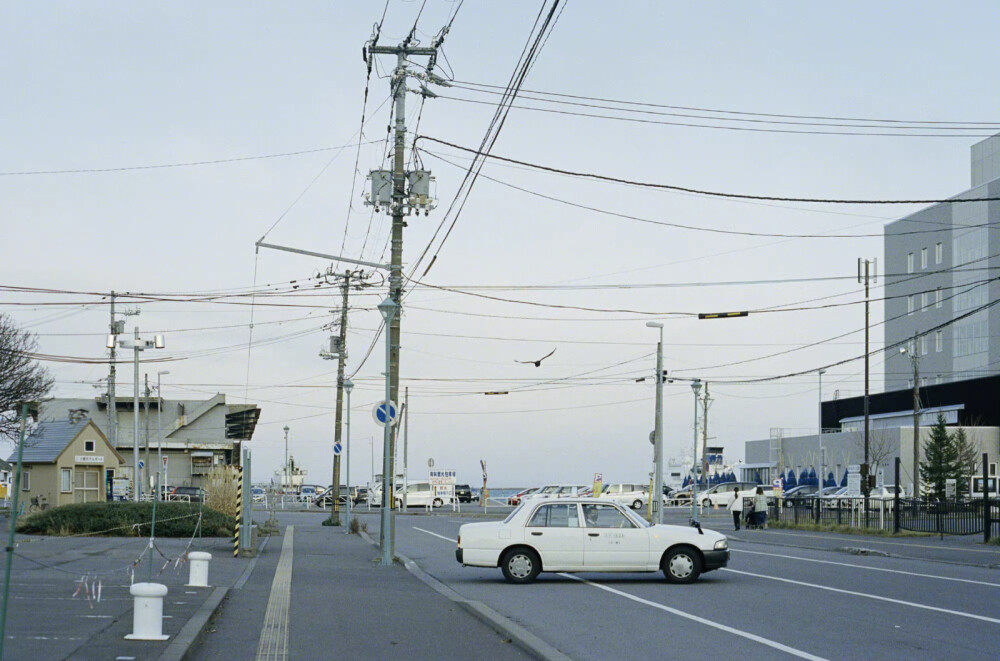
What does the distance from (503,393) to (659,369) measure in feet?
48.3

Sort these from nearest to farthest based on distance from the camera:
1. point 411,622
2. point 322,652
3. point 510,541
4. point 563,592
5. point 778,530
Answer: point 322,652, point 411,622, point 563,592, point 510,541, point 778,530

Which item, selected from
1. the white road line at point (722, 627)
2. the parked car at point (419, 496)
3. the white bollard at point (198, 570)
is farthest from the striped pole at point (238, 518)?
the parked car at point (419, 496)

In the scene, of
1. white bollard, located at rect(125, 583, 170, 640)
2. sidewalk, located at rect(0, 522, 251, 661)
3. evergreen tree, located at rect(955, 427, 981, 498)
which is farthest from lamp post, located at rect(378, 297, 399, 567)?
evergreen tree, located at rect(955, 427, 981, 498)

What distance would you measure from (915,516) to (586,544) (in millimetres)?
23438

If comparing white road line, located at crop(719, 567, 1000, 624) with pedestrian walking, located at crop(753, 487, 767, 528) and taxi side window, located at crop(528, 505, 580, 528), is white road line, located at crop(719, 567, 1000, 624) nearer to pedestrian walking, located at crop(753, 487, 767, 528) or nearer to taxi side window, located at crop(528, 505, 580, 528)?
taxi side window, located at crop(528, 505, 580, 528)

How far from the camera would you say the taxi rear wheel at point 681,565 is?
60.9 ft

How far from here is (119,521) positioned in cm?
3162

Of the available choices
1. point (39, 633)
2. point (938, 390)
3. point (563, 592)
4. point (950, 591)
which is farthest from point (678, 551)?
point (938, 390)

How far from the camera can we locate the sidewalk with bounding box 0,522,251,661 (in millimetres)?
10547

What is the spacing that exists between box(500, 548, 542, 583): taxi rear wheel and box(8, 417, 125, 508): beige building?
32.3 metres

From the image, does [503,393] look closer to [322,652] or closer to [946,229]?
[946,229]

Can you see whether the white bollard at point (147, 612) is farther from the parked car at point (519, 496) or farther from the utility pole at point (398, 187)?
the parked car at point (519, 496)

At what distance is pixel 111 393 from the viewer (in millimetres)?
56438

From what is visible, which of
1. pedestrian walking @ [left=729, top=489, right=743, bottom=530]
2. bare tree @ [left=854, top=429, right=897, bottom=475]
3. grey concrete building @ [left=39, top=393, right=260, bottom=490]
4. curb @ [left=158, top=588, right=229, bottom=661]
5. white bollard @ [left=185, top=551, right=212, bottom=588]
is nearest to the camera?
curb @ [left=158, top=588, right=229, bottom=661]
